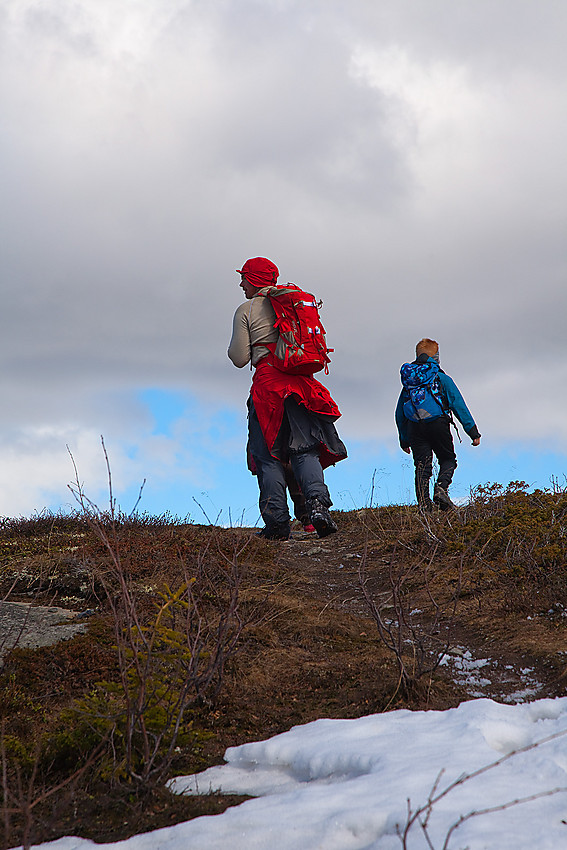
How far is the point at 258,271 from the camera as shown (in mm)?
9070

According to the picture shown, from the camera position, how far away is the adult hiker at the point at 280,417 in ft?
28.2

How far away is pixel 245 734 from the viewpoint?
11.8 ft

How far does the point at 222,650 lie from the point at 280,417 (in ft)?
16.8

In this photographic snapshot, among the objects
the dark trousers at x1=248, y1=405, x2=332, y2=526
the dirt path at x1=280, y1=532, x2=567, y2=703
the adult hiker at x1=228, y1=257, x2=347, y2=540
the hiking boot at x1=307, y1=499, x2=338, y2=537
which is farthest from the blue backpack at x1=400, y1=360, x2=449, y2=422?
the dirt path at x1=280, y1=532, x2=567, y2=703

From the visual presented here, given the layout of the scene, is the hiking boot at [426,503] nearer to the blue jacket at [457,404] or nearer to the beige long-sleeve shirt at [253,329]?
the blue jacket at [457,404]

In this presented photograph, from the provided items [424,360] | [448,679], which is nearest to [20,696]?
[448,679]

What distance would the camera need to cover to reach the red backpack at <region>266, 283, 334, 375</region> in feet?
27.8

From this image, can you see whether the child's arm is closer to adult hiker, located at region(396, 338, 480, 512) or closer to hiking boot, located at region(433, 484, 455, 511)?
adult hiker, located at region(396, 338, 480, 512)

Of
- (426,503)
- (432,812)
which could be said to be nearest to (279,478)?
(426,503)

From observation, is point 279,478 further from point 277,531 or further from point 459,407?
point 459,407

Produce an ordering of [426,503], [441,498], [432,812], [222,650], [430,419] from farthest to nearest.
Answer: [430,419] < [441,498] < [426,503] < [222,650] < [432,812]

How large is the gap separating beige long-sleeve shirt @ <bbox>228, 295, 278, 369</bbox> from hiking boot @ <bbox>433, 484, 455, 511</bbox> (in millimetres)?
3254

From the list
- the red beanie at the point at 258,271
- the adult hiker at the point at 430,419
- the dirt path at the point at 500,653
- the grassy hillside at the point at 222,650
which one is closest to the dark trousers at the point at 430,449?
the adult hiker at the point at 430,419

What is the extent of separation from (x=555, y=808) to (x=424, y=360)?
8.44 meters
